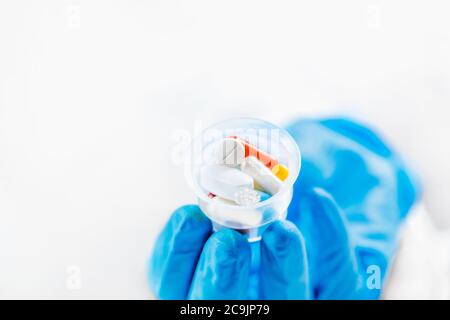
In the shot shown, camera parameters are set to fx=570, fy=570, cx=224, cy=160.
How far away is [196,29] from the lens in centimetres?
121

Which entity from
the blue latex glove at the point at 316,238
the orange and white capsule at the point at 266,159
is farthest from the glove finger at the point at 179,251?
the orange and white capsule at the point at 266,159

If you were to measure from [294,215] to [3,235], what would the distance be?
0.51m

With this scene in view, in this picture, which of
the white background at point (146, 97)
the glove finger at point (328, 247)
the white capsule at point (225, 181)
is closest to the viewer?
the white capsule at point (225, 181)

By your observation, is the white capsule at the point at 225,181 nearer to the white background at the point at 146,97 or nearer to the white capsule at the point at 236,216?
the white capsule at the point at 236,216

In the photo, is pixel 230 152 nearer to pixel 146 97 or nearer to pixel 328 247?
pixel 328 247

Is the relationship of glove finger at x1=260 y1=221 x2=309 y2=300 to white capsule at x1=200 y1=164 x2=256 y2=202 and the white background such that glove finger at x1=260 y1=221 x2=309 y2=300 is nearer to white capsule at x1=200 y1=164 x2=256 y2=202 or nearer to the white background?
white capsule at x1=200 y1=164 x2=256 y2=202

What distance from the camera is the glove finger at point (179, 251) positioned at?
2.19 feet

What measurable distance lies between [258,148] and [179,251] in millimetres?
163

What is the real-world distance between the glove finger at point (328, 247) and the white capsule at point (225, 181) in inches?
6.8

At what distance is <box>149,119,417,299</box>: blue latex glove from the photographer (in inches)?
25.8

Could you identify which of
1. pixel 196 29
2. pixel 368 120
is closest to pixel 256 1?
pixel 196 29

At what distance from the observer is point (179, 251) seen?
2.28 ft

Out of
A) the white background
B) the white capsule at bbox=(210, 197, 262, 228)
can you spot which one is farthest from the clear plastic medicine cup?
the white background

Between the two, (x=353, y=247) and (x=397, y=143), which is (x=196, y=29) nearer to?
(x=397, y=143)
